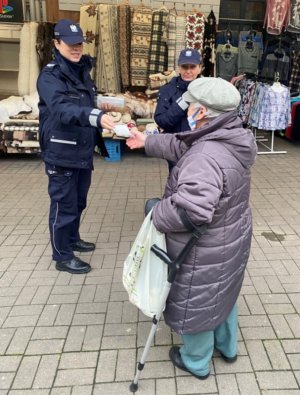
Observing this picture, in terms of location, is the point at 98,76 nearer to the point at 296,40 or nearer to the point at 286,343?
the point at 296,40

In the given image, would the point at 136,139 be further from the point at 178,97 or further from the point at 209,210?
the point at 178,97

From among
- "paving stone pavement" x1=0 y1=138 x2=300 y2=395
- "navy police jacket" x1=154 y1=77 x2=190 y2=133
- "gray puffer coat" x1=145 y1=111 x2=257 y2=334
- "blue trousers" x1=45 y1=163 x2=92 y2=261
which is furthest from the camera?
"navy police jacket" x1=154 y1=77 x2=190 y2=133

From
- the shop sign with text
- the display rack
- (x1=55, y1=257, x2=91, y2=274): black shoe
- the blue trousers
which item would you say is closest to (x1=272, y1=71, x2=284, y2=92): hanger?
the display rack

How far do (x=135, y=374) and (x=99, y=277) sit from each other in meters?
1.13

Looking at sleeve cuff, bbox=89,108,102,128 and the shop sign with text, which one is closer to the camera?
sleeve cuff, bbox=89,108,102,128

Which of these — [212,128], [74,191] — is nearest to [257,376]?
[212,128]

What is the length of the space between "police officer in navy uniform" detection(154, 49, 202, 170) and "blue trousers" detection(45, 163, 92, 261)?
84cm

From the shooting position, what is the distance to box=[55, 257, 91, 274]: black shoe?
338cm

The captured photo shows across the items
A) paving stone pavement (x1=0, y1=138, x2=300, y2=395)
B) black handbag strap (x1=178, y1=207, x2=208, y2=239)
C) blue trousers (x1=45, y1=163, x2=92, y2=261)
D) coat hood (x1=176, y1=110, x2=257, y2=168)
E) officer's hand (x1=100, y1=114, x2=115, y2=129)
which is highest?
coat hood (x1=176, y1=110, x2=257, y2=168)

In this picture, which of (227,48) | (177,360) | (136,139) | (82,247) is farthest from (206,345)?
(227,48)

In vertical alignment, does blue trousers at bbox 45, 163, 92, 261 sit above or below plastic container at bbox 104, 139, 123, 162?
above

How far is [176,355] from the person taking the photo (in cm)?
240

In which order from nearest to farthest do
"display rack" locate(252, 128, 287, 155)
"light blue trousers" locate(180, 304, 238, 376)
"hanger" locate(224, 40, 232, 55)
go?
1. "light blue trousers" locate(180, 304, 238, 376)
2. "display rack" locate(252, 128, 287, 155)
3. "hanger" locate(224, 40, 232, 55)

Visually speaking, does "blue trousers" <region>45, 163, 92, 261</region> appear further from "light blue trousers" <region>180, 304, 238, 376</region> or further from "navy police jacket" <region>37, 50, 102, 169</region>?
"light blue trousers" <region>180, 304, 238, 376</region>
